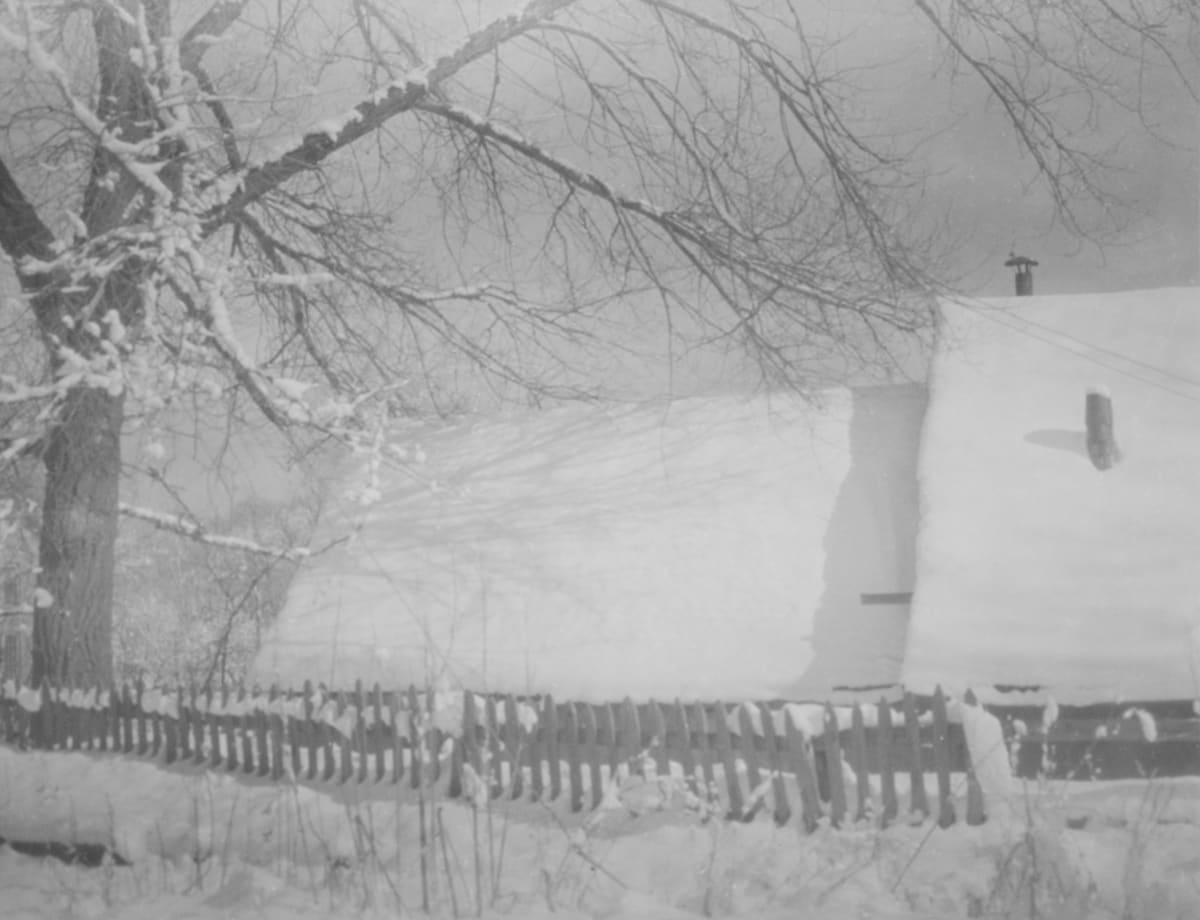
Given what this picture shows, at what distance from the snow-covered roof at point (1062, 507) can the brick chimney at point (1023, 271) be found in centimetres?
405

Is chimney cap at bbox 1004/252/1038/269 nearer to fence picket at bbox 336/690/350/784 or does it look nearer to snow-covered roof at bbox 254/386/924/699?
snow-covered roof at bbox 254/386/924/699

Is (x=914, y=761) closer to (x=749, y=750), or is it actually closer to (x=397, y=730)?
(x=749, y=750)

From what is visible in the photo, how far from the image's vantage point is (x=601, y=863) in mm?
5102

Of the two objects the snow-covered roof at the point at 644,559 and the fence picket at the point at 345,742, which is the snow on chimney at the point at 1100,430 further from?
the fence picket at the point at 345,742

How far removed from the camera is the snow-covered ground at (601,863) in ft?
13.6

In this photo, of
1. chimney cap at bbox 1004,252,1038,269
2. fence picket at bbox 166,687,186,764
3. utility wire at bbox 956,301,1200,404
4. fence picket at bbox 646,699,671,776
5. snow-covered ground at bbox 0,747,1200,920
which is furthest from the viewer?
chimney cap at bbox 1004,252,1038,269

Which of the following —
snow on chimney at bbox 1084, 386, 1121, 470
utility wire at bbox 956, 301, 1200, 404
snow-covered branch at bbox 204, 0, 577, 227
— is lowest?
snow on chimney at bbox 1084, 386, 1121, 470

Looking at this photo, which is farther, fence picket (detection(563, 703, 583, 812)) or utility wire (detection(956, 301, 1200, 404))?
utility wire (detection(956, 301, 1200, 404))

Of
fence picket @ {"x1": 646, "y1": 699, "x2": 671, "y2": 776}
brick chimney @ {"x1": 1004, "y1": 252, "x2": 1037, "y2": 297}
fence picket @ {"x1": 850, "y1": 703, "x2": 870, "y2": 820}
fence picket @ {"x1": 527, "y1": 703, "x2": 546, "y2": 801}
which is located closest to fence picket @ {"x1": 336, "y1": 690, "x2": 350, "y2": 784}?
fence picket @ {"x1": 527, "y1": 703, "x2": 546, "y2": 801}

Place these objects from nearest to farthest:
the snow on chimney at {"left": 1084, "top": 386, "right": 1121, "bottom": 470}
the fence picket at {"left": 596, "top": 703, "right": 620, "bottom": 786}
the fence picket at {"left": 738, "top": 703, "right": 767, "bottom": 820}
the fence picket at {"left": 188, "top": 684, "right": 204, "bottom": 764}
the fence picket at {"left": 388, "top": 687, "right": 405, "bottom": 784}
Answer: the fence picket at {"left": 738, "top": 703, "right": 767, "bottom": 820} → the fence picket at {"left": 596, "top": 703, "right": 620, "bottom": 786} → the fence picket at {"left": 388, "top": 687, "right": 405, "bottom": 784} → the fence picket at {"left": 188, "top": 684, "right": 204, "bottom": 764} → the snow on chimney at {"left": 1084, "top": 386, "right": 1121, "bottom": 470}

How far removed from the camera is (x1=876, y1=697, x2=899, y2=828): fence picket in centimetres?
611

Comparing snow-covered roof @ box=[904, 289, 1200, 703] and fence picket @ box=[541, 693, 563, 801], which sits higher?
snow-covered roof @ box=[904, 289, 1200, 703]

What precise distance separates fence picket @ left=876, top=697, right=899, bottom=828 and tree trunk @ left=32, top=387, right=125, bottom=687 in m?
6.19

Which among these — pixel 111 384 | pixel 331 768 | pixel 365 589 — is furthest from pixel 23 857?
pixel 365 589
